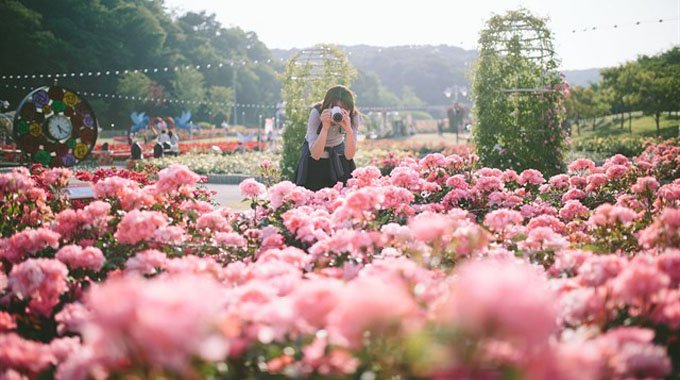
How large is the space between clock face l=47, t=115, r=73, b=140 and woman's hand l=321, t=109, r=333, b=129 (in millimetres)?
5810

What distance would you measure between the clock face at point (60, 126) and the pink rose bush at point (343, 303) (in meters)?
6.53

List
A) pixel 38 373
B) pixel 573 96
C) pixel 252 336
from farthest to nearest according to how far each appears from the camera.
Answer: pixel 573 96
pixel 38 373
pixel 252 336

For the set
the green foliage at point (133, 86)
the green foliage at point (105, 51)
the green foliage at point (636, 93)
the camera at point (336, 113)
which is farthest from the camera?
the green foliage at point (133, 86)

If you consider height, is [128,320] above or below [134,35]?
below

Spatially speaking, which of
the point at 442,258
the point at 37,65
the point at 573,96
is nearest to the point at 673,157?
the point at 442,258

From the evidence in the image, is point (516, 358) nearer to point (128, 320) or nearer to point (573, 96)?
point (128, 320)

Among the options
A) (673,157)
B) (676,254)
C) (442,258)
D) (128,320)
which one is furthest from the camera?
(673,157)

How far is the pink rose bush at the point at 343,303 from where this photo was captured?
115 cm

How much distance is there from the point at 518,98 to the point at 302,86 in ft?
14.7

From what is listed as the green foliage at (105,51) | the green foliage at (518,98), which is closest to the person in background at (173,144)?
the green foliage at (518,98)

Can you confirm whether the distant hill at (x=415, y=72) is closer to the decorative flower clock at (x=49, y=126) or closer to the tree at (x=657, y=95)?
the tree at (x=657, y=95)

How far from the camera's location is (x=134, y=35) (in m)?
49.9

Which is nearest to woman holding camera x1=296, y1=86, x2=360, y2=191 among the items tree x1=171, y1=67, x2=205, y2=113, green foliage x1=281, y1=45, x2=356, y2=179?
green foliage x1=281, y1=45, x2=356, y2=179

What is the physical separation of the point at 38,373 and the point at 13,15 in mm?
43422
